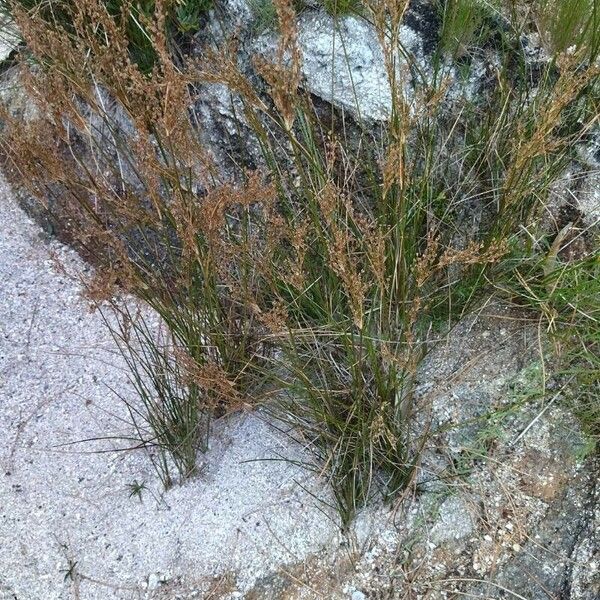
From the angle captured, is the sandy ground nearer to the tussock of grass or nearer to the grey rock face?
the tussock of grass

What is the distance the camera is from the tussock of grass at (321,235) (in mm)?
1616

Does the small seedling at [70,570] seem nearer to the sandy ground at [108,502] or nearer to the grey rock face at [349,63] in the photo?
the sandy ground at [108,502]

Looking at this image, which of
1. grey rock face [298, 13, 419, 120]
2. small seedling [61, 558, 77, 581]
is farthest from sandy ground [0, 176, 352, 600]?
grey rock face [298, 13, 419, 120]

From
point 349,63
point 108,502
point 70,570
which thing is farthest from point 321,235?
point 70,570

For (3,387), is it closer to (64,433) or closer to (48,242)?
(64,433)

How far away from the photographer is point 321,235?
1603mm

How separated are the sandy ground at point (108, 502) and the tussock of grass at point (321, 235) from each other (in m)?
0.10

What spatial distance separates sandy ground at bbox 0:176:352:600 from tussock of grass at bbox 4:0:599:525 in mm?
98

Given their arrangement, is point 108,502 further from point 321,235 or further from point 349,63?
point 349,63

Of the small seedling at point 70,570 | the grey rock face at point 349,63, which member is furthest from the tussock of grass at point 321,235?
the small seedling at point 70,570

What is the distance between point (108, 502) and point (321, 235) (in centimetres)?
101

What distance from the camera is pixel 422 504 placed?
6.25ft

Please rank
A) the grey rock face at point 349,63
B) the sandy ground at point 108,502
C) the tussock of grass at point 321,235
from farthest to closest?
the grey rock face at point 349,63
the sandy ground at point 108,502
the tussock of grass at point 321,235

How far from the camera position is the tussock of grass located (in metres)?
1.62
